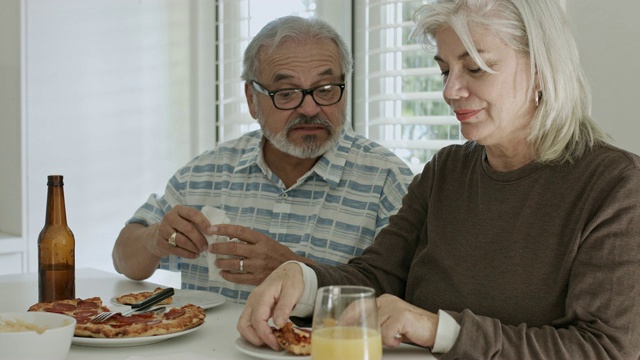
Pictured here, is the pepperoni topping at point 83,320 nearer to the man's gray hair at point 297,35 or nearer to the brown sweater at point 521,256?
the brown sweater at point 521,256

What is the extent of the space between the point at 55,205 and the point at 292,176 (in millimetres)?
722

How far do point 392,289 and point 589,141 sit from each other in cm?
51

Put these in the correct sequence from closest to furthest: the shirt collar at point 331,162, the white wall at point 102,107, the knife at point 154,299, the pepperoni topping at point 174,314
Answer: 1. the pepperoni topping at point 174,314
2. the knife at point 154,299
3. the shirt collar at point 331,162
4. the white wall at point 102,107

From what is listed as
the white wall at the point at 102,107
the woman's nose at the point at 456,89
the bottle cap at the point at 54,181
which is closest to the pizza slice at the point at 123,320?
the bottle cap at the point at 54,181

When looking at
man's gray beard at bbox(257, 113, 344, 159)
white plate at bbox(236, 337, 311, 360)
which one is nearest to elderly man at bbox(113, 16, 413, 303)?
man's gray beard at bbox(257, 113, 344, 159)

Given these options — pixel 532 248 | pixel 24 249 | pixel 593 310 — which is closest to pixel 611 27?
pixel 532 248

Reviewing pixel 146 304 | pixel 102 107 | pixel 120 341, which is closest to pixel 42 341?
pixel 120 341

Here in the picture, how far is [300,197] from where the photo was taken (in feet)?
7.13

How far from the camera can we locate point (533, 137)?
152 centimetres

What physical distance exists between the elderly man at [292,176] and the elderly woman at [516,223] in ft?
1.26

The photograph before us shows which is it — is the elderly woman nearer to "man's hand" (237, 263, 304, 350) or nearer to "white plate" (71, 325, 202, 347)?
"man's hand" (237, 263, 304, 350)

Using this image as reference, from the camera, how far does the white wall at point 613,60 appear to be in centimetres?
201

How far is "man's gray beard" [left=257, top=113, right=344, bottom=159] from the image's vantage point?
7.06ft

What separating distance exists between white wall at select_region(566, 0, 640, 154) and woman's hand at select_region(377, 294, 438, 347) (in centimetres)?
92
